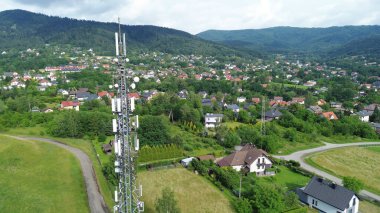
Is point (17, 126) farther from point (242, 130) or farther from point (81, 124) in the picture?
point (242, 130)

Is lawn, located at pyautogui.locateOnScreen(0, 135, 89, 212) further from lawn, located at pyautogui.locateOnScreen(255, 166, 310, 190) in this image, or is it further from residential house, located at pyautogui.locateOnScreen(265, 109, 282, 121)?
residential house, located at pyautogui.locateOnScreen(265, 109, 282, 121)

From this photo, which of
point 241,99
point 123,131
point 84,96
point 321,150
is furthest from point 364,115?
point 123,131

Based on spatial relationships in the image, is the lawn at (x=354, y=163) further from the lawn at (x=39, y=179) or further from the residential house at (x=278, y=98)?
the residential house at (x=278, y=98)

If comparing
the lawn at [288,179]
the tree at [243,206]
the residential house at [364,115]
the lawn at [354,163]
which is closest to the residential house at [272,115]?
the lawn at [354,163]

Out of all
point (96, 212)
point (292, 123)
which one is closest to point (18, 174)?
point (96, 212)

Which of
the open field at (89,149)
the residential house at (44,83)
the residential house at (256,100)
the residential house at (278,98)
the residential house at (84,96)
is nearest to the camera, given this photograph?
the open field at (89,149)

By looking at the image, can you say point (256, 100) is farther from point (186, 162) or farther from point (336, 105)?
point (186, 162)

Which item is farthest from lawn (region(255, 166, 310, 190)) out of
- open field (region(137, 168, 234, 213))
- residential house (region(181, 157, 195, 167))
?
residential house (region(181, 157, 195, 167))
